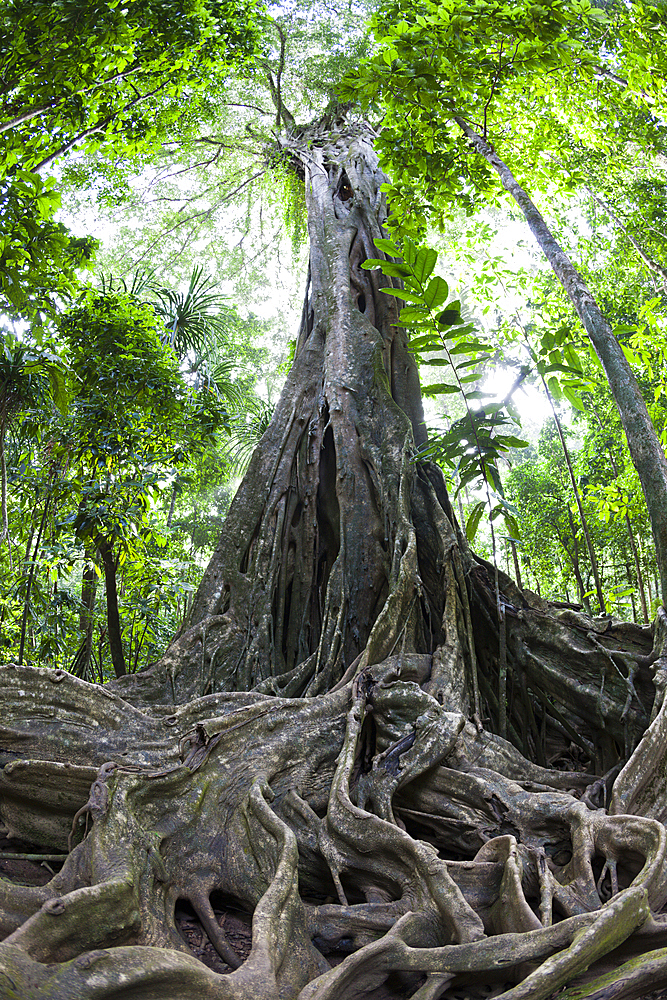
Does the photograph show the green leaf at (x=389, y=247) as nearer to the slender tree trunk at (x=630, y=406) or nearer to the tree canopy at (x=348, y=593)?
the tree canopy at (x=348, y=593)

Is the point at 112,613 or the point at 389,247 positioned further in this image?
the point at 112,613

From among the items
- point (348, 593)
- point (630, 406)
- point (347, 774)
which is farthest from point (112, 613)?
point (630, 406)

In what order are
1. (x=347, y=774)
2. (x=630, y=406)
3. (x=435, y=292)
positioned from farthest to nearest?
(x=435, y=292) → (x=630, y=406) → (x=347, y=774)

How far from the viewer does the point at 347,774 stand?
239 cm

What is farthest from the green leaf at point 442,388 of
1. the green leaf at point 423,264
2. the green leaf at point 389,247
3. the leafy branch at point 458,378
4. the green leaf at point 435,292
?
the green leaf at point 389,247

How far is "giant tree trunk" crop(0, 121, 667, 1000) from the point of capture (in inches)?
60.8

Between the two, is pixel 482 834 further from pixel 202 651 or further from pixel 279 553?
pixel 279 553

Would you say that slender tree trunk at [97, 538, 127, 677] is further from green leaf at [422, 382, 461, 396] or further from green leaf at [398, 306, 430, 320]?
green leaf at [398, 306, 430, 320]

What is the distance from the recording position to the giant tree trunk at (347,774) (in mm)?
1544

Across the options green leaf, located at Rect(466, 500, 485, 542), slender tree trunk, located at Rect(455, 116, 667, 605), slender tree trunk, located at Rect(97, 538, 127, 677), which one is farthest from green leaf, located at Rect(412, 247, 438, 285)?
slender tree trunk, located at Rect(97, 538, 127, 677)

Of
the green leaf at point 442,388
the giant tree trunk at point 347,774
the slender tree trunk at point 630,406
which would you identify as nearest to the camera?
the giant tree trunk at point 347,774

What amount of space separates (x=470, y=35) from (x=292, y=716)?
331 cm

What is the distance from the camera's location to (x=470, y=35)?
10.5ft

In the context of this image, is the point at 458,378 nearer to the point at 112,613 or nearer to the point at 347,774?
the point at 347,774
